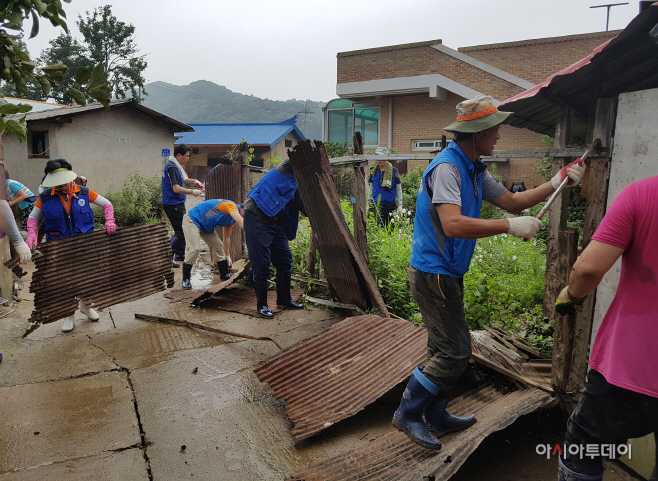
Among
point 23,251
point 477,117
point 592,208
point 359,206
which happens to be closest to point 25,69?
point 477,117

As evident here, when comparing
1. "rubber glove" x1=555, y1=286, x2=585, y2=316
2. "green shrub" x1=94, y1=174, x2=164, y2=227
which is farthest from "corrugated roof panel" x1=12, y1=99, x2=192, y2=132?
"rubber glove" x1=555, y1=286, x2=585, y2=316

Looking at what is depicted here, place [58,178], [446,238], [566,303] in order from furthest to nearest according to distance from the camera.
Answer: [58,178]
[446,238]
[566,303]

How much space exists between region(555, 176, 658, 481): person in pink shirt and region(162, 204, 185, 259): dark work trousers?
262 inches

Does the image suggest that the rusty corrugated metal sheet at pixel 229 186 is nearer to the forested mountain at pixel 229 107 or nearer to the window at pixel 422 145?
the window at pixel 422 145

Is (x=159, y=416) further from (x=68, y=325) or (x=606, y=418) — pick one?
(x=606, y=418)

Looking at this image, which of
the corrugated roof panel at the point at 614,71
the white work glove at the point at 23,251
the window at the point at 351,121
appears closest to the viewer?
the corrugated roof panel at the point at 614,71

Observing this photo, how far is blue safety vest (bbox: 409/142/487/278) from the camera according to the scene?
2.52m

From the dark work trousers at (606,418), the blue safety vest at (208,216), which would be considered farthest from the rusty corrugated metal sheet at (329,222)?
the dark work trousers at (606,418)

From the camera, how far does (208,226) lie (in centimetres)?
650

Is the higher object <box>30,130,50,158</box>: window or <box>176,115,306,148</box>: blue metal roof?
<box>176,115,306,148</box>: blue metal roof

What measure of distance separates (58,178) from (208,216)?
198cm

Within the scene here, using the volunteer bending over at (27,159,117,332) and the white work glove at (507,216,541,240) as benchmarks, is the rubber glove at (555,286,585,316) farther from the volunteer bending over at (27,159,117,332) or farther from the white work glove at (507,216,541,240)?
the volunteer bending over at (27,159,117,332)

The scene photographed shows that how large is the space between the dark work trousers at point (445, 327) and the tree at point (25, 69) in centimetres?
184

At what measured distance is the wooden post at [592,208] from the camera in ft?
8.98
